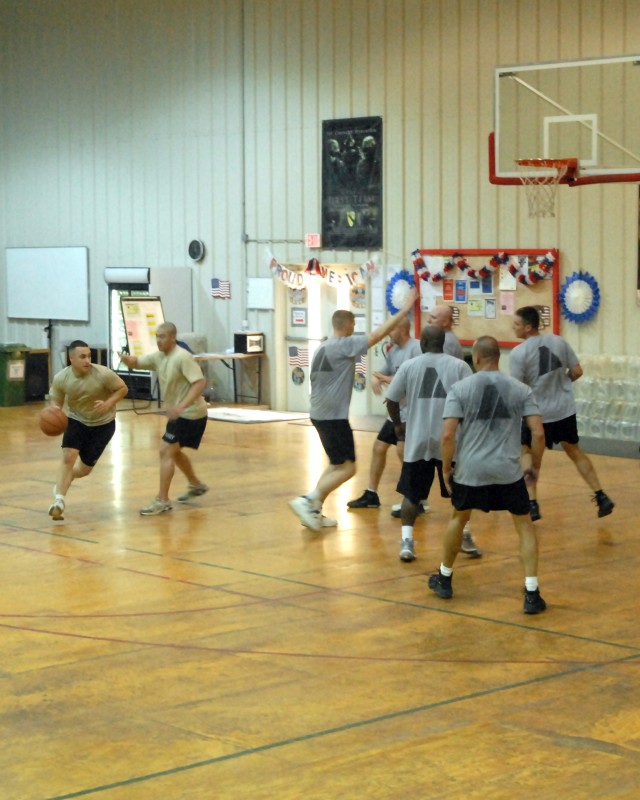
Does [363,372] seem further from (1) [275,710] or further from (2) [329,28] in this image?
(1) [275,710]

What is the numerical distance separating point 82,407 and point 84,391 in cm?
17

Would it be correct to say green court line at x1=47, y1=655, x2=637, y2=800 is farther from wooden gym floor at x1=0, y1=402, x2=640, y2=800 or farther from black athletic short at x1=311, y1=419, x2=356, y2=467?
black athletic short at x1=311, y1=419, x2=356, y2=467

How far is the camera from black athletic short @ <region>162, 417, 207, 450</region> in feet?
42.5

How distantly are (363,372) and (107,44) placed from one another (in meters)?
8.92

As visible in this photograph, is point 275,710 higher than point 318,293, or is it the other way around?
point 318,293

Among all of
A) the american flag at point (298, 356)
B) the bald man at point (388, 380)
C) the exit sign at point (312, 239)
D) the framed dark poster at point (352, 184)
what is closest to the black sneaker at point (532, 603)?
the bald man at point (388, 380)

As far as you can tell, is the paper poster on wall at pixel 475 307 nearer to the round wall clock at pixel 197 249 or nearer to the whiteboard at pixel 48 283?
the round wall clock at pixel 197 249

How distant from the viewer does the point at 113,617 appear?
908 cm

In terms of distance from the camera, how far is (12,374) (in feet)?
80.6

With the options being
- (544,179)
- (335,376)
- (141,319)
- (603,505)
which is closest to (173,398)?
(335,376)

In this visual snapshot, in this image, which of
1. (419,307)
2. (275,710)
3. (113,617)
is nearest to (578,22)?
(419,307)

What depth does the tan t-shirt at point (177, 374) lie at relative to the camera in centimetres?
1284

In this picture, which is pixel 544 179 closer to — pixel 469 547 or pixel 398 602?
pixel 469 547

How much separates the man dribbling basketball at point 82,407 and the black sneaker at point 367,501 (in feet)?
8.31
